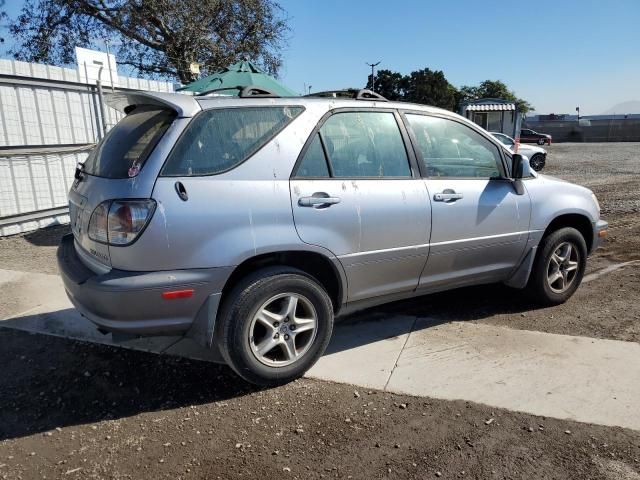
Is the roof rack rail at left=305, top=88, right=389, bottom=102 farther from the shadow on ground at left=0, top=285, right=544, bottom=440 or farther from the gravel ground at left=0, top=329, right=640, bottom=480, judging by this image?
the gravel ground at left=0, top=329, right=640, bottom=480

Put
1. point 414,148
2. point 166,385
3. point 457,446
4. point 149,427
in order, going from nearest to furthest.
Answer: point 457,446
point 149,427
point 166,385
point 414,148

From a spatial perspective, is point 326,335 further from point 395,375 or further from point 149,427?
point 149,427

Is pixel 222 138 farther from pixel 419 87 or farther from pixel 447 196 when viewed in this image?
pixel 419 87

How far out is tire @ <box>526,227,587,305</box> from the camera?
4465 millimetres

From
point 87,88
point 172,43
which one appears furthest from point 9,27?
point 87,88

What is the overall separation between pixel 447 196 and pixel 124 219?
2285 mm

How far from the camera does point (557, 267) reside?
4605 mm

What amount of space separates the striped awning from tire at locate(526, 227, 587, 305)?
Result: 28.9 metres

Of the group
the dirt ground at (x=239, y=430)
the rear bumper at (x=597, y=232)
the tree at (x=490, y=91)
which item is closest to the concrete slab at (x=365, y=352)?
the dirt ground at (x=239, y=430)

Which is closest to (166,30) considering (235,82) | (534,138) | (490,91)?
(235,82)

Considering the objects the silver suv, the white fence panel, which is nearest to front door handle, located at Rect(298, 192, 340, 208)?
the silver suv

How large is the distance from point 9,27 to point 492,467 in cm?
2314

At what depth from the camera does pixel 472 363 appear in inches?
143

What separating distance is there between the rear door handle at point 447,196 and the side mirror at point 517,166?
24.7 inches
